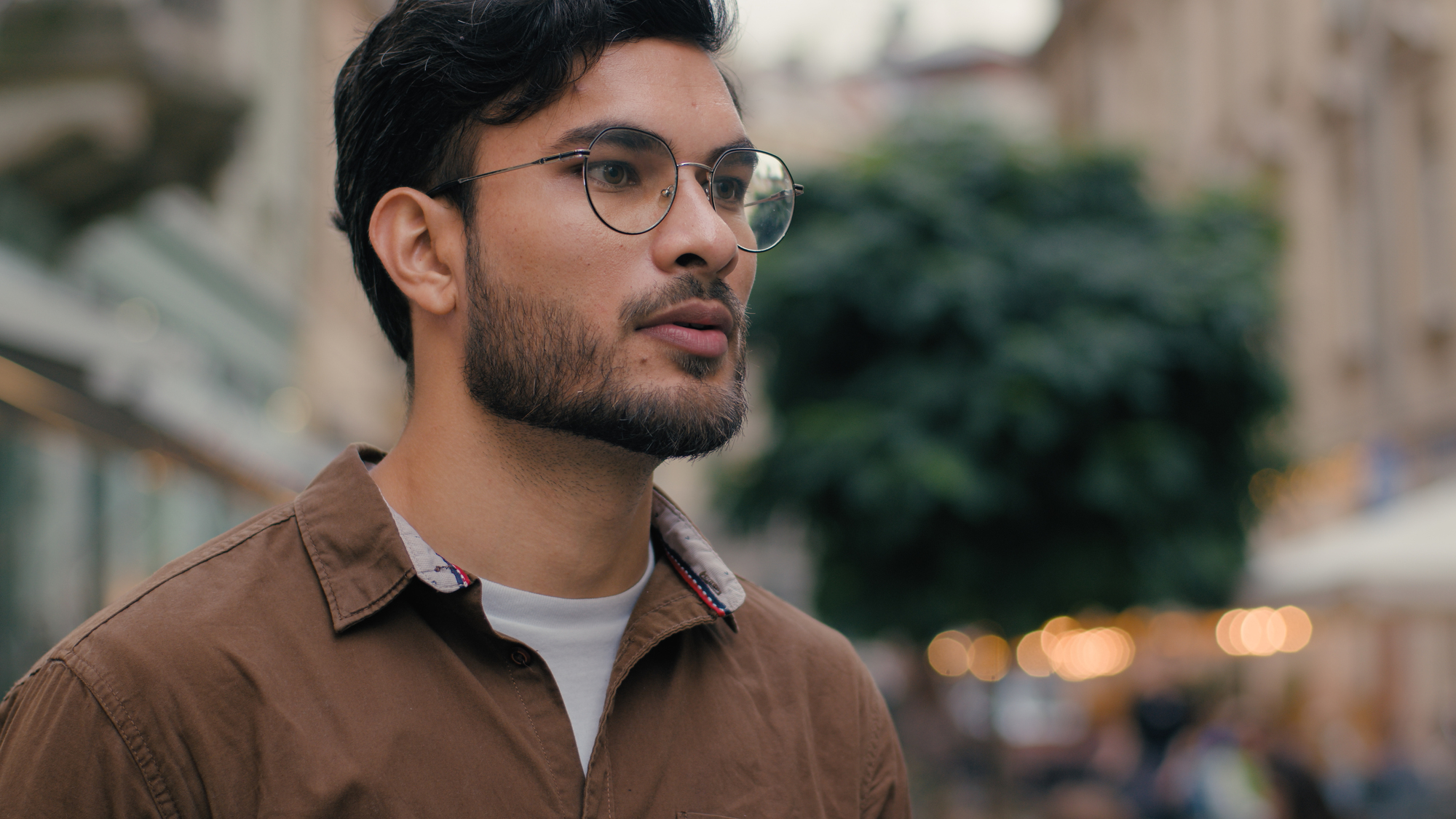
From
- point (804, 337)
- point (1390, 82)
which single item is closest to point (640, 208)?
point (804, 337)

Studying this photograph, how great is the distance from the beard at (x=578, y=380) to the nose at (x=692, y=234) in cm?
2

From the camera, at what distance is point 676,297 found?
1648 mm

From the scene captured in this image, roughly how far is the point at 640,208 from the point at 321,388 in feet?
64.8

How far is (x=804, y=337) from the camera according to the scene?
8.70 m

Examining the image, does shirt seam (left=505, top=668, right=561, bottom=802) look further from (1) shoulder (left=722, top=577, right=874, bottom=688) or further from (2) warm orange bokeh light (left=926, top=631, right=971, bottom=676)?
(2) warm orange bokeh light (left=926, top=631, right=971, bottom=676)

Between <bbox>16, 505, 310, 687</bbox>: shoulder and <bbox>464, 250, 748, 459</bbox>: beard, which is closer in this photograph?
<bbox>16, 505, 310, 687</bbox>: shoulder

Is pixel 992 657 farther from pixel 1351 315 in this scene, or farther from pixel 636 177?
pixel 1351 315

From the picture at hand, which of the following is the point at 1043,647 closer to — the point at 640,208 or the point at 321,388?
the point at 321,388

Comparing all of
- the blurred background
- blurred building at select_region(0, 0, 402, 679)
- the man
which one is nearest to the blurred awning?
the blurred background

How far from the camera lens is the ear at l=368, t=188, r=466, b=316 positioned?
1.70m

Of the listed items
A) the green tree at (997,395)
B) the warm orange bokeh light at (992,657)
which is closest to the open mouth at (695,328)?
the green tree at (997,395)

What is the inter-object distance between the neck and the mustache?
0.56 ft

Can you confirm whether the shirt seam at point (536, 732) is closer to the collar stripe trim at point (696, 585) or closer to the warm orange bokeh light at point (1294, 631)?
the collar stripe trim at point (696, 585)

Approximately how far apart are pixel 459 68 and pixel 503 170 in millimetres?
152
